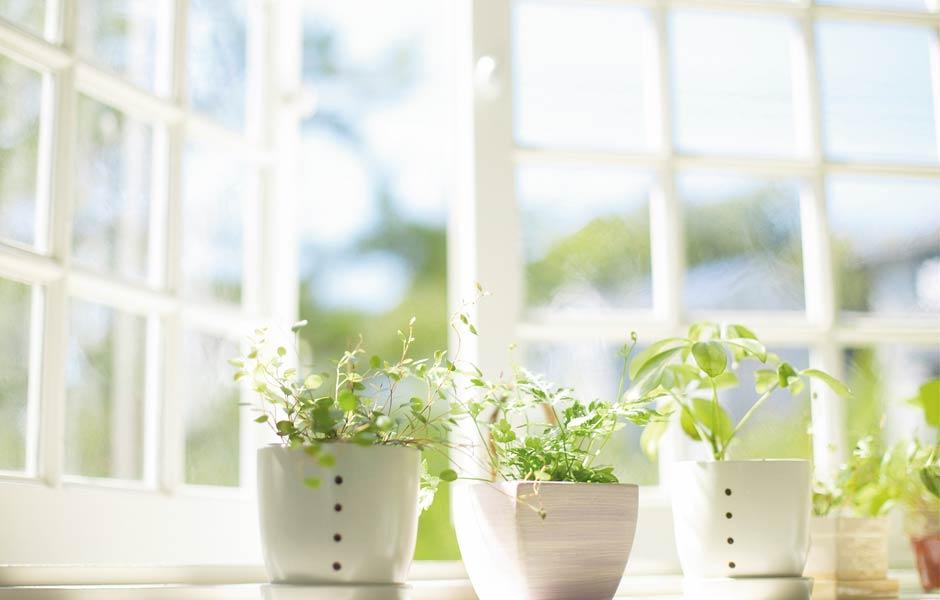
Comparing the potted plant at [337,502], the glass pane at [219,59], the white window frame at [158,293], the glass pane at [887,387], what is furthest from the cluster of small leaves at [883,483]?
the glass pane at [219,59]

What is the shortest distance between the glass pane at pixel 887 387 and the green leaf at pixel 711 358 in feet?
1.95

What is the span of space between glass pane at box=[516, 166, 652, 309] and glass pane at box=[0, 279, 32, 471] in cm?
83

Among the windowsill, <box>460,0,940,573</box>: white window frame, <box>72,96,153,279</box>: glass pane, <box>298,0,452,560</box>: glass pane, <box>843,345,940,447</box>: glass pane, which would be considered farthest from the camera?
<box>298,0,452,560</box>: glass pane

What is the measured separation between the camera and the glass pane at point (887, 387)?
6.20 feet

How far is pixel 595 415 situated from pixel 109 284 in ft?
2.28

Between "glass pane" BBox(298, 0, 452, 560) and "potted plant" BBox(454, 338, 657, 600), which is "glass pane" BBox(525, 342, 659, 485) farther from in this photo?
"glass pane" BBox(298, 0, 452, 560)

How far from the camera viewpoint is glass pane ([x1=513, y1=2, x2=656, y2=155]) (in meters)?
1.92

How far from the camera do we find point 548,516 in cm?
127

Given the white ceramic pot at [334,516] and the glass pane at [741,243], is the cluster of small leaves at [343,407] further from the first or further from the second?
the glass pane at [741,243]

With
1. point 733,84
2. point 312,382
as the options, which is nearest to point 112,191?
point 312,382

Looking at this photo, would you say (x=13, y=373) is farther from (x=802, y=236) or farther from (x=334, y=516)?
(x=802, y=236)

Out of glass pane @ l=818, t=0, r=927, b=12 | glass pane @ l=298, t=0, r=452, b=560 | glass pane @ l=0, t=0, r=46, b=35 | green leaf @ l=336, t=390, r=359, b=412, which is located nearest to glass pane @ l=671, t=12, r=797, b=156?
glass pane @ l=818, t=0, r=927, b=12

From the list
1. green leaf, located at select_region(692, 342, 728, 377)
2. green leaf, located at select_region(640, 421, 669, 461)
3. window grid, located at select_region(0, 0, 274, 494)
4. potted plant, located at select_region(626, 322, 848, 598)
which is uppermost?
window grid, located at select_region(0, 0, 274, 494)

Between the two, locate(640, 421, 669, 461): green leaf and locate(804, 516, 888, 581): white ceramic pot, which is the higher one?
locate(640, 421, 669, 461): green leaf
